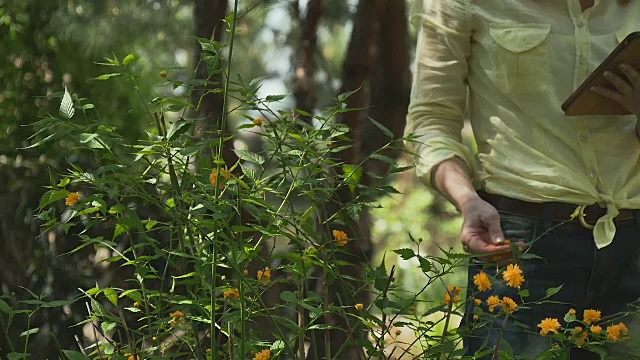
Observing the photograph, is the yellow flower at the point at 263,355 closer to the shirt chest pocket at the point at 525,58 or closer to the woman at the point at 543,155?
the woman at the point at 543,155

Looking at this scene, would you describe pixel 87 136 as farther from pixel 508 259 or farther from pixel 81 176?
pixel 508 259

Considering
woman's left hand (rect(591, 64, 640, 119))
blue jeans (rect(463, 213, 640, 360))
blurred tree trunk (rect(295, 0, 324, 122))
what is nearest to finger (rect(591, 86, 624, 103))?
woman's left hand (rect(591, 64, 640, 119))

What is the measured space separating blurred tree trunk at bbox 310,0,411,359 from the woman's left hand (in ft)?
6.98


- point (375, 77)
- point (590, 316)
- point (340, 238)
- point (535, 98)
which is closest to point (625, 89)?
point (535, 98)

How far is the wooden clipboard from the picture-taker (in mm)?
1911

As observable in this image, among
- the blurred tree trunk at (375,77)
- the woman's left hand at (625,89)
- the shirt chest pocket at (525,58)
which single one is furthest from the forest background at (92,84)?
the woman's left hand at (625,89)

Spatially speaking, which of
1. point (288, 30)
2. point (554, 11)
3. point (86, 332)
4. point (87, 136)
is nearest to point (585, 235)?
point (554, 11)

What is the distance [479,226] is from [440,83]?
13.0 inches

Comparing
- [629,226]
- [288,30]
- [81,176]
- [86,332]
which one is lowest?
[86,332]

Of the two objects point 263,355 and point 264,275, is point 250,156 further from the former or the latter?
point 263,355

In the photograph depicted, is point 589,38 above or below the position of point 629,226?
above

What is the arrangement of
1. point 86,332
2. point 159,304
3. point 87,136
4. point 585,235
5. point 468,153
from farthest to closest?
point 86,332
point 468,153
point 585,235
point 159,304
point 87,136

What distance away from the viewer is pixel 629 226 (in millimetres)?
2047

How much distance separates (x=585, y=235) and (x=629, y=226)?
9 centimetres
